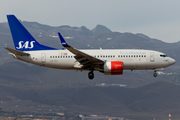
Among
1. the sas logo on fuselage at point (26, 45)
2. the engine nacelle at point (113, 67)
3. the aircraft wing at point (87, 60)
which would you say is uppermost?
the sas logo on fuselage at point (26, 45)

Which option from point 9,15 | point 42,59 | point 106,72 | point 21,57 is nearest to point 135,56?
point 106,72

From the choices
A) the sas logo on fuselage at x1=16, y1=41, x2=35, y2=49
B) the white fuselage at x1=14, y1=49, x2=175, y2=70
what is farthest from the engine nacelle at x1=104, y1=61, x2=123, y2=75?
the sas logo on fuselage at x1=16, y1=41, x2=35, y2=49

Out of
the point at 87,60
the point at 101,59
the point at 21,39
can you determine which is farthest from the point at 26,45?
the point at 101,59

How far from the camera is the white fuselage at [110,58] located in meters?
60.6

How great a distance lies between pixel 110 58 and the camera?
60.5 m

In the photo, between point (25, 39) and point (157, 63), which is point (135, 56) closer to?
point (157, 63)

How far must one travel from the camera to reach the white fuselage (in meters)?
60.6

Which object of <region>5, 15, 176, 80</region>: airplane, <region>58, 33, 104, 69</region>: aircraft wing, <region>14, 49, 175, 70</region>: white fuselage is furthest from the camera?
<region>14, 49, 175, 70</region>: white fuselage

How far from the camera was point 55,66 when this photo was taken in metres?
61.9

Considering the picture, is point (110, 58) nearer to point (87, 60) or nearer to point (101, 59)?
point (101, 59)

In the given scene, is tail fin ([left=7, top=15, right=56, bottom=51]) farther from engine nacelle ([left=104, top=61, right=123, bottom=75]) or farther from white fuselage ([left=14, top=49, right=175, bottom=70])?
engine nacelle ([left=104, top=61, right=123, bottom=75])

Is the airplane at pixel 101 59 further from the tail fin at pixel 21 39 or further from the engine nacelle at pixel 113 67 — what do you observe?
the tail fin at pixel 21 39

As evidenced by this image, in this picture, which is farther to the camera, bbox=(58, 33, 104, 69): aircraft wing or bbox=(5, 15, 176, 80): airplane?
bbox=(5, 15, 176, 80): airplane

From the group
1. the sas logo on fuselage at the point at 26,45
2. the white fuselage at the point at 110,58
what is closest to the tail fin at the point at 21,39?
the sas logo on fuselage at the point at 26,45
